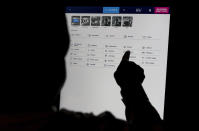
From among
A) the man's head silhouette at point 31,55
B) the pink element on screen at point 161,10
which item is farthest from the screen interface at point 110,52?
the man's head silhouette at point 31,55

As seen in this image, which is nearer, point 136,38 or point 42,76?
point 42,76

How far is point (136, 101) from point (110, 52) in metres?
0.26

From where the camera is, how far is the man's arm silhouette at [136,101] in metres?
0.76

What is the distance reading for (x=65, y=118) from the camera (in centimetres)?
60

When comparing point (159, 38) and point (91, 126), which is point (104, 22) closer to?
point (159, 38)

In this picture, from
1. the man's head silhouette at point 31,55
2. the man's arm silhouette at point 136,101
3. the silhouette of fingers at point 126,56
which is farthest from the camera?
the silhouette of fingers at point 126,56

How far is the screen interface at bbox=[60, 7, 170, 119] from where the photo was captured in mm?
953

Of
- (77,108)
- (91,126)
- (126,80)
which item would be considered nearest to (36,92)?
(91,126)

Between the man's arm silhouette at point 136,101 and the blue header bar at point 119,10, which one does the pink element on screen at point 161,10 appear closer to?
the blue header bar at point 119,10

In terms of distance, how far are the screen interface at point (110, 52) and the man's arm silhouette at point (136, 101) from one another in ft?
0.26

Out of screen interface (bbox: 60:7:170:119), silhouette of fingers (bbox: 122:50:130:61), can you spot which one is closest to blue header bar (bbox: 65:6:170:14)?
screen interface (bbox: 60:7:170:119)

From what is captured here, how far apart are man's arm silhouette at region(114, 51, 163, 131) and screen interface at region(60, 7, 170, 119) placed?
79mm

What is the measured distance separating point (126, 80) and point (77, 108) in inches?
11.1

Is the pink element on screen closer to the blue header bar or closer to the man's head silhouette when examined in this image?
the blue header bar
